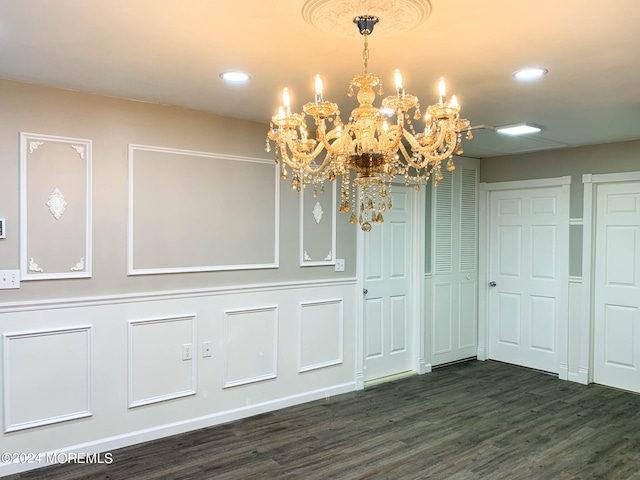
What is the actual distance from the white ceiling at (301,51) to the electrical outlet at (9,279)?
1.17m

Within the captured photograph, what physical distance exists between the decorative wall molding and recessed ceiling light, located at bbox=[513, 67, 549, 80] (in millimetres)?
2718

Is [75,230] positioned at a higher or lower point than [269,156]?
lower

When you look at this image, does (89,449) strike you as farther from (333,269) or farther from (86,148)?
(333,269)

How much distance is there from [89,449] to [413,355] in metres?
3.31

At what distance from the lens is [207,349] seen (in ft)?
12.4

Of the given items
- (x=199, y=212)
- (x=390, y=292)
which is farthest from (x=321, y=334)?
(x=199, y=212)

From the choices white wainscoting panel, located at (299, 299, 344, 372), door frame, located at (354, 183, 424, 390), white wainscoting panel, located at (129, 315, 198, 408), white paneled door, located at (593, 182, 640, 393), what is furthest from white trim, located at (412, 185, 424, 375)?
white wainscoting panel, located at (129, 315, 198, 408)

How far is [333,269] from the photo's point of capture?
179 inches

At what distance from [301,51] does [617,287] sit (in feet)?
13.6

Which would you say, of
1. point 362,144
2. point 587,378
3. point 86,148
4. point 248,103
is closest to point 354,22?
point 362,144

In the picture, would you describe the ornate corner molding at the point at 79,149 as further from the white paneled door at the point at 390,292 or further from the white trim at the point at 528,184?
the white trim at the point at 528,184

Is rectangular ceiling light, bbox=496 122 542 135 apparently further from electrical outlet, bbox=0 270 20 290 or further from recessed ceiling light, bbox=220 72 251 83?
electrical outlet, bbox=0 270 20 290

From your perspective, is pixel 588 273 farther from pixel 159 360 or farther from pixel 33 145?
pixel 33 145

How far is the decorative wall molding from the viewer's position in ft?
9.95
